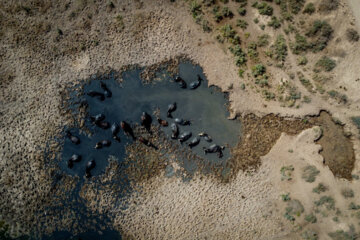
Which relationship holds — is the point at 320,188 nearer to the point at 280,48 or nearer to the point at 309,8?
the point at 280,48

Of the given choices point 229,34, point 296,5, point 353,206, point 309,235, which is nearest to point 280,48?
point 296,5

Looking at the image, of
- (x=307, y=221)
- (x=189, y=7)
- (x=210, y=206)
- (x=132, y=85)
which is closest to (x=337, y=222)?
(x=307, y=221)

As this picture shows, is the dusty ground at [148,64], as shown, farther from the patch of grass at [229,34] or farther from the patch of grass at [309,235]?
the patch of grass at [229,34]

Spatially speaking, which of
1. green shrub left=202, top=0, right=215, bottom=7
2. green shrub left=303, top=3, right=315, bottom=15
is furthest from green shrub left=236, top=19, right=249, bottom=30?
green shrub left=303, top=3, right=315, bottom=15

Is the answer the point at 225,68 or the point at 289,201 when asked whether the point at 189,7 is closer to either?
the point at 225,68

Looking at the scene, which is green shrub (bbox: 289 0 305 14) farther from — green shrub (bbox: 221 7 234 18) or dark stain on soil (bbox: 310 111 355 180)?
dark stain on soil (bbox: 310 111 355 180)
